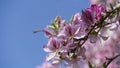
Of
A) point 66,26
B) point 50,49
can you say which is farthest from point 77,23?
point 50,49

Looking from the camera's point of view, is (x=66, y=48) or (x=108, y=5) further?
(x=108, y=5)

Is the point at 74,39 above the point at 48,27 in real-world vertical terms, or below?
below

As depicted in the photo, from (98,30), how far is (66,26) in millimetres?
108

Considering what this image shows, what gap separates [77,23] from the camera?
1320 mm

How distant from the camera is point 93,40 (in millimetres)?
1323

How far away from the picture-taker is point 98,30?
1.30 meters

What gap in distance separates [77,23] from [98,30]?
75 millimetres

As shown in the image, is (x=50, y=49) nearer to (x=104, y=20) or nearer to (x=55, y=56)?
(x=55, y=56)

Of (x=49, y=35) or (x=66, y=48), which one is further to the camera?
(x=49, y=35)

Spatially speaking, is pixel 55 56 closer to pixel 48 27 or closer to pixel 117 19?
pixel 48 27

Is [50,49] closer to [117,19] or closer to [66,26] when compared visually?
[66,26]

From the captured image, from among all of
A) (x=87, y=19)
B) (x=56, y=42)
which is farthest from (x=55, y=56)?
(x=87, y=19)

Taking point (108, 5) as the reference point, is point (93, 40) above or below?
below

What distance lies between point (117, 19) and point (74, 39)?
0.16m
